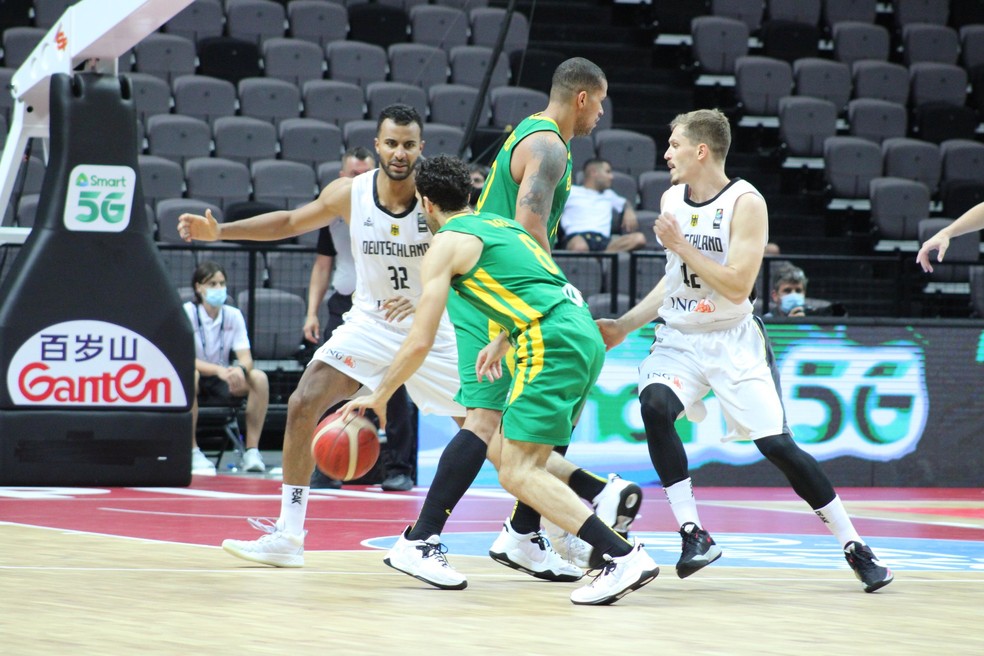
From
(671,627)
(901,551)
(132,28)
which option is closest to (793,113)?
(132,28)

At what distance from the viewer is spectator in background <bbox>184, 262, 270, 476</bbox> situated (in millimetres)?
10656

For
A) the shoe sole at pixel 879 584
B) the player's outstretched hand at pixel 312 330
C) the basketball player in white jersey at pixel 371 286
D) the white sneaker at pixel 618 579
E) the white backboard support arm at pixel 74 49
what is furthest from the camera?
the player's outstretched hand at pixel 312 330

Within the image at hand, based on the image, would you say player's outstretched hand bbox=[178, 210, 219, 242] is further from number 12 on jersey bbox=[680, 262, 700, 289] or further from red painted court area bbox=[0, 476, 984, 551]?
number 12 on jersey bbox=[680, 262, 700, 289]

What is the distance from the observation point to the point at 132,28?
8883 millimetres

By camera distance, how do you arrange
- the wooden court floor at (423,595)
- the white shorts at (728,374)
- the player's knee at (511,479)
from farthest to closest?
the white shorts at (728,374) < the player's knee at (511,479) < the wooden court floor at (423,595)

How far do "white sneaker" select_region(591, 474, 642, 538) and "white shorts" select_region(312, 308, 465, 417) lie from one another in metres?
0.87

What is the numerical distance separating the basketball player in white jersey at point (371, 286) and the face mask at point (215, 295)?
14.5ft

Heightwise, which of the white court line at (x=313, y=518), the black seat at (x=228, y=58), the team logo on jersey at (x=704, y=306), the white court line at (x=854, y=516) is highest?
the black seat at (x=228, y=58)

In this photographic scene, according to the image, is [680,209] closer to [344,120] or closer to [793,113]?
[344,120]

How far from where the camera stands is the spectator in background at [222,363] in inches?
420

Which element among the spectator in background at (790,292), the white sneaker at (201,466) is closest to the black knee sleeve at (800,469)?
the spectator in background at (790,292)

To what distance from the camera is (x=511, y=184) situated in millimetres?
5605

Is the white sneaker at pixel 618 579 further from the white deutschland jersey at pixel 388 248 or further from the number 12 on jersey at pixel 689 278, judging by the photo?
the white deutschland jersey at pixel 388 248

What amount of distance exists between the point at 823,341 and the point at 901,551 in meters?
4.18
